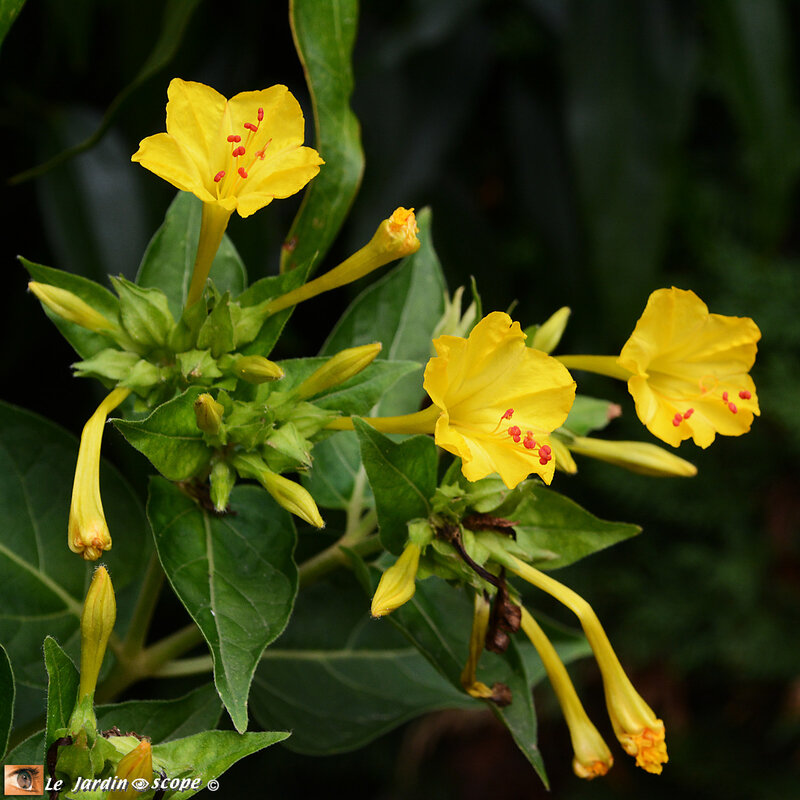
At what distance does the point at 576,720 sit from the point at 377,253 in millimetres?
451

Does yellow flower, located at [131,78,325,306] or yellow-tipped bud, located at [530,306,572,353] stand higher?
yellow flower, located at [131,78,325,306]

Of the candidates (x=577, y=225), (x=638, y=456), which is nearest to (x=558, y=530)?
(x=638, y=456)

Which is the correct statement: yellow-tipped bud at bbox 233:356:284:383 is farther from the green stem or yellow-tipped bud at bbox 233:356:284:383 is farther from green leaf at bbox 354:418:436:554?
the green stem

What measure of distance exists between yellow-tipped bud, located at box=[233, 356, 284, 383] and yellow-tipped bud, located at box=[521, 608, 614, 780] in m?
0.31

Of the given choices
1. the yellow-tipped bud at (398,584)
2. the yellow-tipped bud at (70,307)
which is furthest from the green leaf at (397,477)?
the yellow-tipped bud at (70,307)

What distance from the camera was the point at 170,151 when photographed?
737 mm

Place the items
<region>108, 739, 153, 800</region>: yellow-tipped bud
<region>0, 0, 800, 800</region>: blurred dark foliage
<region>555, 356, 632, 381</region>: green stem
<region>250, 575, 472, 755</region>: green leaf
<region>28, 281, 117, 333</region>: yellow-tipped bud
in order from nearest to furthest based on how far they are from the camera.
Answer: <region>108, 739, 153, 800</region>: yellow-tipped bud
<region>28, 281, 117, 333</region>: yellow-tipped bud
<region>555, 356, 632, 381</region>: green stem
<region>250, 575, 472, 755</region>: green leaf
<region>0, 0, 800, 800</region>: blurred dark foliage

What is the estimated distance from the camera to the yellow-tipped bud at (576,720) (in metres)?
0.82

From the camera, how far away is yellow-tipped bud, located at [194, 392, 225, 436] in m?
0.69

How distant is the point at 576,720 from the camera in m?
0.83

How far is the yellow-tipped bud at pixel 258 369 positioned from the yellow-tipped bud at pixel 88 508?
0.39 feet

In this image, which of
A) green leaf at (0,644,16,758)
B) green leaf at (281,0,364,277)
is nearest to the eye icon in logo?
green leaf at (0,644,16,758)

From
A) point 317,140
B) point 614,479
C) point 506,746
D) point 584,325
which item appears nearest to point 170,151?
point 317,140

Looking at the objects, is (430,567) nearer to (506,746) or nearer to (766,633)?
(766,633)
